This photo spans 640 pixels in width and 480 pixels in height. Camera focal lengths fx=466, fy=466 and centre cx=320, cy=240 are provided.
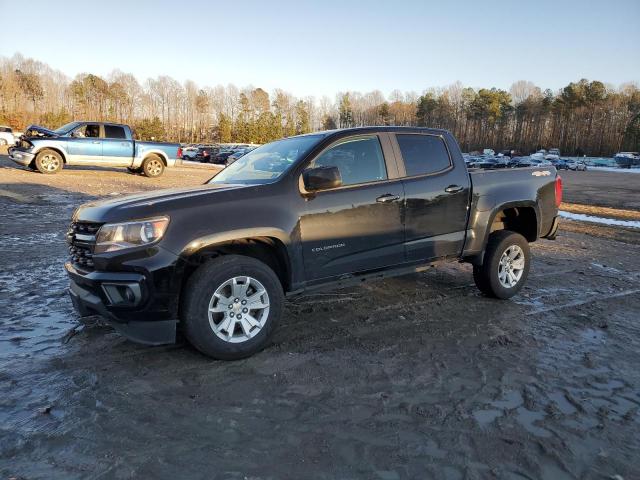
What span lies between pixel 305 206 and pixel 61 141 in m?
15.7

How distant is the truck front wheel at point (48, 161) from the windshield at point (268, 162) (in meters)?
14.3

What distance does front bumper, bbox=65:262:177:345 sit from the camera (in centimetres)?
341

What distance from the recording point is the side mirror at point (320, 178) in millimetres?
3967

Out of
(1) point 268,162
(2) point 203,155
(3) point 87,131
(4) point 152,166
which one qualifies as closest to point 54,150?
(3) point 87,131

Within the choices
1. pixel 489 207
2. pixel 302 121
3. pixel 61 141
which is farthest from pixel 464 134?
pixel 489 207

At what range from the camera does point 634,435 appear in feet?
9.37

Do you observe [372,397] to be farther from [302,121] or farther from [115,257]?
[302,121]

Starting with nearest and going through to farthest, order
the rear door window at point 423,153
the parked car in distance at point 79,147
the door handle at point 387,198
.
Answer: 1. the door handle at point 387,198
2. the rear door window at point 423,153
3. the parked car in distance at point 79,147

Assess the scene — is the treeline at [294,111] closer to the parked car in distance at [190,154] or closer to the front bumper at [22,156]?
the parked car in distance at [190,154]

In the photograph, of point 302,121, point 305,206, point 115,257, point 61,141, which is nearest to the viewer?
point 115,257

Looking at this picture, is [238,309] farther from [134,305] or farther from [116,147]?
[116,147]

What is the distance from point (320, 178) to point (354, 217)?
535 mm

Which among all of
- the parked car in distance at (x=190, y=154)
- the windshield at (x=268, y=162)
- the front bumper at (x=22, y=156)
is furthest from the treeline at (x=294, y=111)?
the windshield at (x=268, y=162)

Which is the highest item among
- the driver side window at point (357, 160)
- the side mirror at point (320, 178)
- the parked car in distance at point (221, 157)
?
the parked car in distance at point (221, 157)
